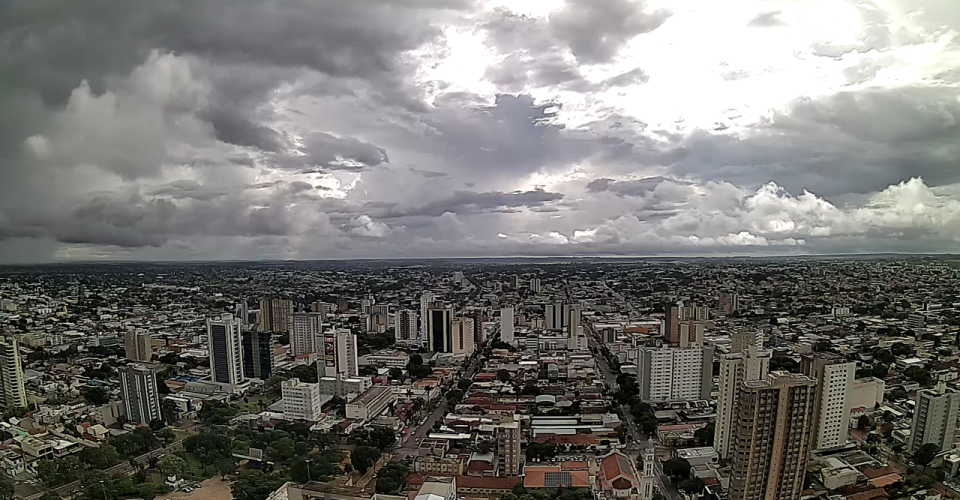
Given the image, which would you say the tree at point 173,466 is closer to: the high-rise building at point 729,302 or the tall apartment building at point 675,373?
the tall apartment building at point 675,373

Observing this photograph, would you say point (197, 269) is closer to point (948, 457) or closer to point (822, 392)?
point (822, 392)

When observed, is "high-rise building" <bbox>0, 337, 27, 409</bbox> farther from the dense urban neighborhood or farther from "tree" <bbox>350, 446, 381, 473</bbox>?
"tree" <bbox>350, 446, 381, 473</bbox>

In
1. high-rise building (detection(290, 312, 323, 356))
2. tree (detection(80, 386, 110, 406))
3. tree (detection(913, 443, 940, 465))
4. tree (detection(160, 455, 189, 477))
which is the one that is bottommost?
tree (detection(160, 455, 189, 477))

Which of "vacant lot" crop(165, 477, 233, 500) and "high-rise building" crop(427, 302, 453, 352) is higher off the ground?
"high-rise building" crop(427, 302, 453, 352)

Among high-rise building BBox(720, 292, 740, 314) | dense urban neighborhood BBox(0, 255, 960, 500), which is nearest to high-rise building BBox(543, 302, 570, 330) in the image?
dense urban neighborhood BBox(0, 255, 960, 500)

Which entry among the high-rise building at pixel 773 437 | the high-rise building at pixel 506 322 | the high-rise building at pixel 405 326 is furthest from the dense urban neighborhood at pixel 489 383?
the high-rise building at pixel 405 326
